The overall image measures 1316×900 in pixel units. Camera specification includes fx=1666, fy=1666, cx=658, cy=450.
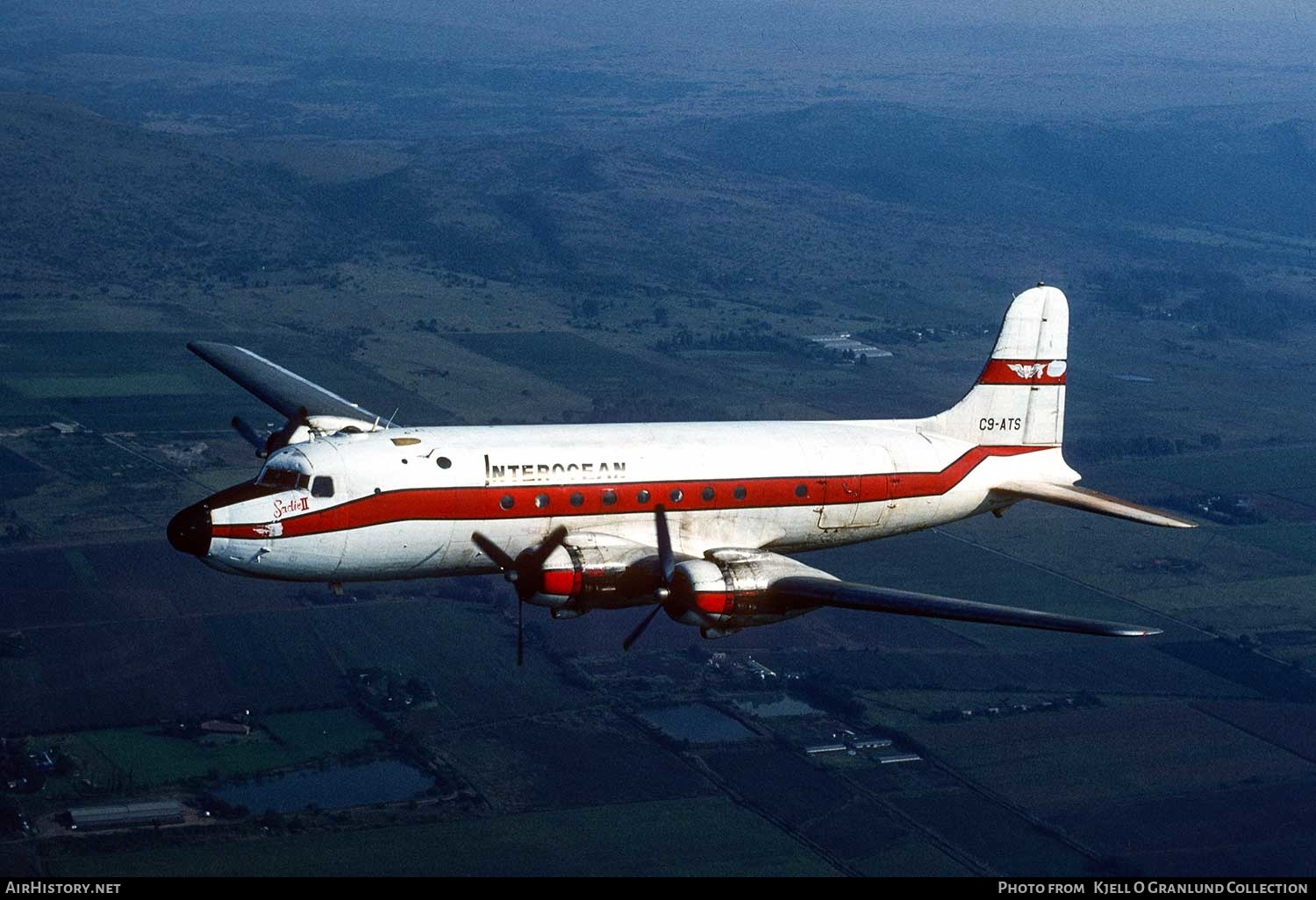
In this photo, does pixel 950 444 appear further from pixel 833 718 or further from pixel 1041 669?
pixel 1041 669

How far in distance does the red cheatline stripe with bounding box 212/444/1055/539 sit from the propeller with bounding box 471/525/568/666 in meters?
0.93

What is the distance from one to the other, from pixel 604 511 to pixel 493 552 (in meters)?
3.92

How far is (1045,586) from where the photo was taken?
152 m

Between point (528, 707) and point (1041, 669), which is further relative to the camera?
point (1041, 669)

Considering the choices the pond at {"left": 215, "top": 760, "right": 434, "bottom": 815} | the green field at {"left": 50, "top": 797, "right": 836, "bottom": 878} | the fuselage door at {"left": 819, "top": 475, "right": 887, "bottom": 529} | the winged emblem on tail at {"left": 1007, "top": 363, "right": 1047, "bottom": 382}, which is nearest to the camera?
the fuselage door at {"left": 819, "top": 475, "right": 887, "bottom": 529}

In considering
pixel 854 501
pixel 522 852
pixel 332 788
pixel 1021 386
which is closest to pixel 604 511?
pixel 854 501

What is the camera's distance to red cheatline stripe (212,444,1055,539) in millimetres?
49688

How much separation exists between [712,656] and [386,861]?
4273 centimetres

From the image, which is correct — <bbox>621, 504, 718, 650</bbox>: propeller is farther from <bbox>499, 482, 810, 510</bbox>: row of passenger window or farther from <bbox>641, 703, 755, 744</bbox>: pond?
<bbox>641, 703, 755, 744</bbox>: pond

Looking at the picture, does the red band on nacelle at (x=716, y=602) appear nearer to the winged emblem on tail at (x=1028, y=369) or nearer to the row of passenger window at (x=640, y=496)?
the row of passenger window at (x=640, y=496)

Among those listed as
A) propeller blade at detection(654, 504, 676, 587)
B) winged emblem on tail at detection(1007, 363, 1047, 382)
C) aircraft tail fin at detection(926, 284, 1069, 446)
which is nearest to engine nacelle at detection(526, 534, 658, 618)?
propeller blade at detection(654, 504, 676, 587)
